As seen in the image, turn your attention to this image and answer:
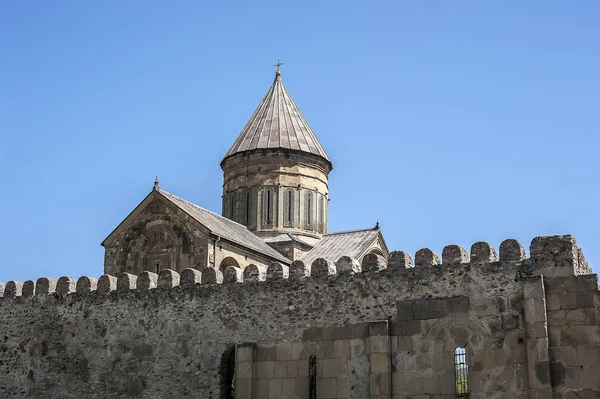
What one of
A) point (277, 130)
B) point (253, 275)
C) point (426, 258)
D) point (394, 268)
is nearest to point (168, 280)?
point (253, 275)

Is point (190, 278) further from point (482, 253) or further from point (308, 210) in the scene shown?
point (308, 210)

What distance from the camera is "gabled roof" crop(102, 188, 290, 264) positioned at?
2061 cm

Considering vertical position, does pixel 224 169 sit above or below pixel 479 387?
above

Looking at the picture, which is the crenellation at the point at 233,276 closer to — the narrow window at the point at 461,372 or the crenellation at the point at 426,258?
the crenellation at the point at 426,258

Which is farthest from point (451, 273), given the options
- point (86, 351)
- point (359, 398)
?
point (86, 351)

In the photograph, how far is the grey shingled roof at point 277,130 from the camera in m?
25.0

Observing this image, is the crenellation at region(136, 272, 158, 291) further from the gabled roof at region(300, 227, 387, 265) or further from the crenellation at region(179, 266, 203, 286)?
A: the gabled roof at region(300, 227, 387, 265)

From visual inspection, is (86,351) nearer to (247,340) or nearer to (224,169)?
(247,340)

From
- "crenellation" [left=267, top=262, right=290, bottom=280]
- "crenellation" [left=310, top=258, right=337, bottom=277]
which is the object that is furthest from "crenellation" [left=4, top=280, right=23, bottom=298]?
"crenellation" [left=310, top=258, right=337, bottom=277]

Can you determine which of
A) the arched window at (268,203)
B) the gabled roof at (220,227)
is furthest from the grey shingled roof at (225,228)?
the arched window at (268,203)

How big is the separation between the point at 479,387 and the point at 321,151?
47.6ft

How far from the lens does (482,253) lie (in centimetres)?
1222

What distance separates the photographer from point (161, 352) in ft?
47.8

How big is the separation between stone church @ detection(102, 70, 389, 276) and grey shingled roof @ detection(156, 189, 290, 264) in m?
0.04
